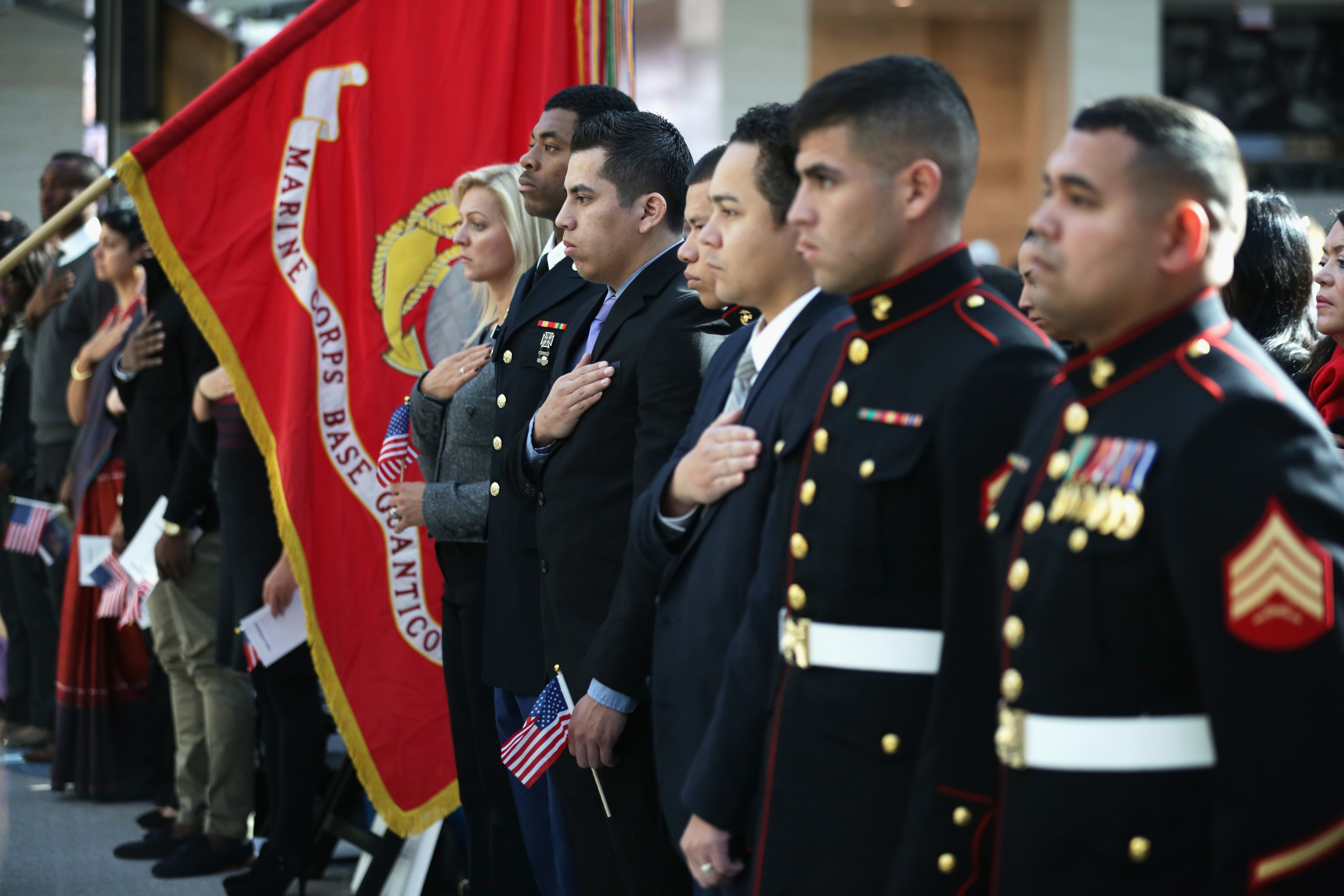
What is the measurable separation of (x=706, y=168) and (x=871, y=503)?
96cm

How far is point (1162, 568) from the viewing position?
123cm

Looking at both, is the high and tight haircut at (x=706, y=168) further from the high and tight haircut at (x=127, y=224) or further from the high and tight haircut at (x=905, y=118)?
the high and tight haircut at (x=127, y=224)

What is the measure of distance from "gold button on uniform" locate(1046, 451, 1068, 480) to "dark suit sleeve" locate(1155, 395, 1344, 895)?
0.52 feet

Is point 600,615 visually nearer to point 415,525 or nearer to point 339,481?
point 415,525

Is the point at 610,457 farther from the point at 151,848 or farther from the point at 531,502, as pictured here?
the point at 151,848

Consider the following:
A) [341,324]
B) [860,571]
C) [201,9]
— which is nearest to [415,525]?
[341,324]

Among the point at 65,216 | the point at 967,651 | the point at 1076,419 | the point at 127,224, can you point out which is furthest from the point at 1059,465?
the point at 127,224

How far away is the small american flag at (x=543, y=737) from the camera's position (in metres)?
2.35

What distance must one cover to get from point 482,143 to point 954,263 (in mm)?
2064

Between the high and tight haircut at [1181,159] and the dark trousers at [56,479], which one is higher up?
the high and tight haircut at [1181,159]

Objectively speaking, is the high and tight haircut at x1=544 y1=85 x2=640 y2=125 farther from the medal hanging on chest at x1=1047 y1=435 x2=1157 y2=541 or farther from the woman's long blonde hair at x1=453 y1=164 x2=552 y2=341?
the medal hanging on chest at x1=1047 y1=435 x2=1157 y2=541

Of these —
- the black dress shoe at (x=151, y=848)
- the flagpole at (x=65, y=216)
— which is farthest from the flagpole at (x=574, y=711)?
the black dress shoe at (x=151, y=848)

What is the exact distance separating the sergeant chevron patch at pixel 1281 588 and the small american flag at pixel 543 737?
1377 millimetres

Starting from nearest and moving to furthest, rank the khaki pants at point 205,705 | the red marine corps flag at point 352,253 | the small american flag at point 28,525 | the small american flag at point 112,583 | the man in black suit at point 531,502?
the man in black suit at point 531,502
the red marine corps flag at point 352,253
the khaki pants at point 205,705
the small american flag at point 112,583
the small american flag at point 28,525
